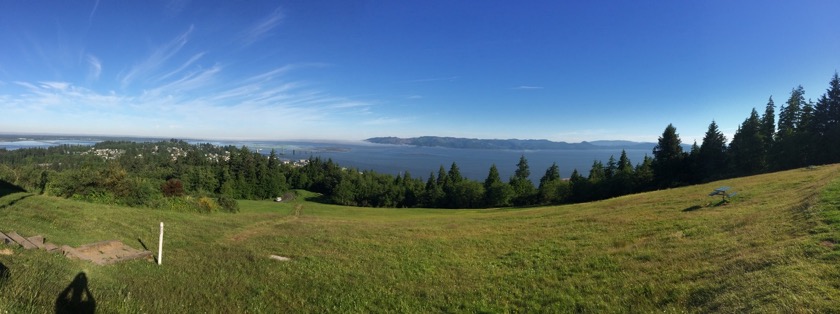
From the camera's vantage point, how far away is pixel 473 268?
1092 centimetres

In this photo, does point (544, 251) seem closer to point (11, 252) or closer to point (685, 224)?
point (685, 224)

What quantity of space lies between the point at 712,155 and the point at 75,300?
71.6 meters

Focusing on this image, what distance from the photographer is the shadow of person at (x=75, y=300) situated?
483 cm

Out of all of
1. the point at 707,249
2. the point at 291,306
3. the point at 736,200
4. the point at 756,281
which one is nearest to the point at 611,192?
the point at 736,200

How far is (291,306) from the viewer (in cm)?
707

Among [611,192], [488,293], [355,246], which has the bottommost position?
[611,192]

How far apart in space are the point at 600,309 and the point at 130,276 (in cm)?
1073

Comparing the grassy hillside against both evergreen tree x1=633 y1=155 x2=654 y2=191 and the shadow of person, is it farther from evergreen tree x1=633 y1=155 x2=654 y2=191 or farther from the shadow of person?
evergreen tree x1=633 y1=155 x2=654 y2=191

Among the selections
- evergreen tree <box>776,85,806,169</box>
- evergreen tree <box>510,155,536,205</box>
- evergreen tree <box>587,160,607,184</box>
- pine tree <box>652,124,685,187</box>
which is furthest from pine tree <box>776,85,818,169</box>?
evergreen tree <box>510,155,536,205</box>

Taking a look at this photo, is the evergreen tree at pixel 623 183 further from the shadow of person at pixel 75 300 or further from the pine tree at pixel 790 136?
the shadow of person at pixel 75 300

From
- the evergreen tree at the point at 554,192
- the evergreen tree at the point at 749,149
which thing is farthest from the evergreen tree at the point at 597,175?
the evergreen tree at the point at 749,149

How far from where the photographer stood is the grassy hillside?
6.16m

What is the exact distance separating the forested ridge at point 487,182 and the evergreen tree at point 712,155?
0.42 feet

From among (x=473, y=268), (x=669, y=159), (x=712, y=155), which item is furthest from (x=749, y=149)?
(x=473, y=268)
